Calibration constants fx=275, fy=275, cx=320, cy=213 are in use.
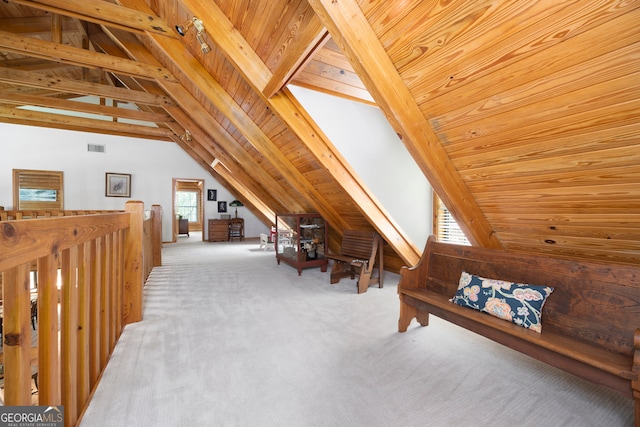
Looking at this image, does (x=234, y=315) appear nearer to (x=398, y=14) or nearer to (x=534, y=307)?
(x=534, y=307)

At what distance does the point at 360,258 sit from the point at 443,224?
4.83ft

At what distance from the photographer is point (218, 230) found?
7941 mm

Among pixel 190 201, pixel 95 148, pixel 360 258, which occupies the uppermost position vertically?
pixel 95 148

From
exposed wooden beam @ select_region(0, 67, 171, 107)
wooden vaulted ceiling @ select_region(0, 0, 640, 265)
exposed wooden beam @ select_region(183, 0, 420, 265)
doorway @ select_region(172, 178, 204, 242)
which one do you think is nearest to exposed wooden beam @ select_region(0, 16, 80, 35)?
exposed wooden beam @ select_region(0, 67, 171, 107)

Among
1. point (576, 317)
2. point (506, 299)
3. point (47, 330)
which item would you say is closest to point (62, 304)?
point (47, 330)

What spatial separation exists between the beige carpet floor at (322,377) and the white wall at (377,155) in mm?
1764

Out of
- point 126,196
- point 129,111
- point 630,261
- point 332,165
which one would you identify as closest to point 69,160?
point 126,196

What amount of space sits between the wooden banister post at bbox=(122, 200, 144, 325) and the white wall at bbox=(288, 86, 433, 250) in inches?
67.4

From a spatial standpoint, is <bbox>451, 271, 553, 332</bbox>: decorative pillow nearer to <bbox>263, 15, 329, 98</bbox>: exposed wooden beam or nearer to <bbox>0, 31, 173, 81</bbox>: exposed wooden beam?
<bbox>263, 15, 329, 98</bbox>: exposed wooden beam

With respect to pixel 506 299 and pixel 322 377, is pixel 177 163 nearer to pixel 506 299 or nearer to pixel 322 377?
pixel 322 377

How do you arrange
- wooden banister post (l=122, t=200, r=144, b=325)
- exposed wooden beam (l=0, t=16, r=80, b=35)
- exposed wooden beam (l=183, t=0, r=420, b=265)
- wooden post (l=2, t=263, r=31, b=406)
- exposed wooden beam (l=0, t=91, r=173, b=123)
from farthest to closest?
exposed wooden beam (l=0, t=91, r=173, b=123) → exposed wooden beam (l=0, t=16, r=80, b=35) → wooden banister post (l=122, t=200, r=144, b=325) → exposed wooden beam (l=183, t=0, r=420, b=265) → wooden post (l=2, t=263, r=31, b=406)

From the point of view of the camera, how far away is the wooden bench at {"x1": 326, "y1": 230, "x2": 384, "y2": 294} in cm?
331

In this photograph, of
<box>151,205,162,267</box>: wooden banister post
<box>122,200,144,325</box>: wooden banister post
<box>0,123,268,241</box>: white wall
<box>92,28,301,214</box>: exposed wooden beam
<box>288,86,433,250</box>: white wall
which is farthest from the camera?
<box>0,123,268,241</box>: white wall

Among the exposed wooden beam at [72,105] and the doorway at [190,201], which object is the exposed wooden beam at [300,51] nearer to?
the exposed wooden beam at [72,105]
